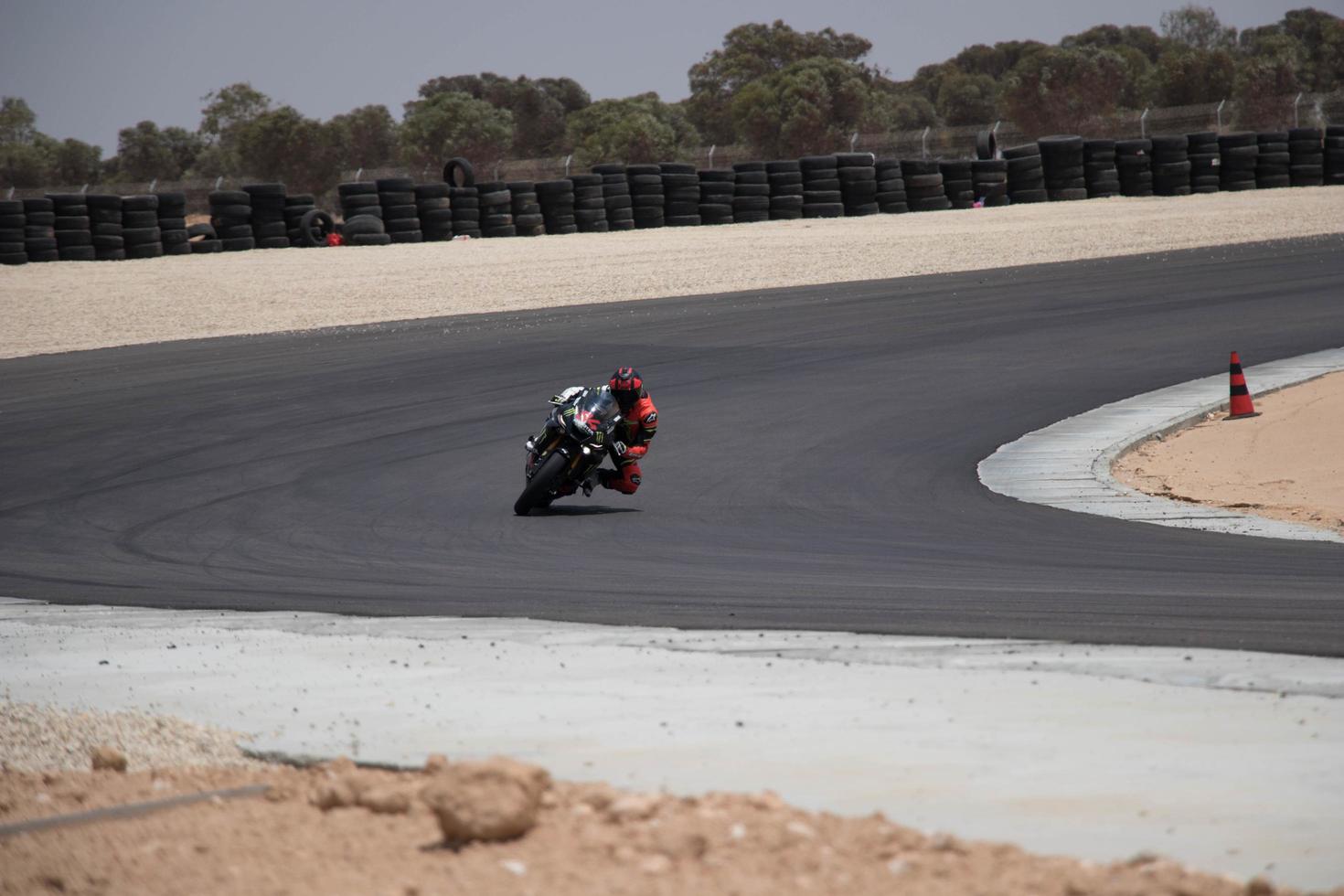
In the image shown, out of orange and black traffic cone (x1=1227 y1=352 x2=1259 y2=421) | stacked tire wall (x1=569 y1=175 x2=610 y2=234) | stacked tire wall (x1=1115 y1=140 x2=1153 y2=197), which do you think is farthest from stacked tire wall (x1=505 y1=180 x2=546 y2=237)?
orange and black traffic cone (x1=1227 y1=352 x2=1259 y2=421)

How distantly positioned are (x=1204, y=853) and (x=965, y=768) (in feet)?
2.70

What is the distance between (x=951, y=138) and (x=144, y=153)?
7309 centimetres

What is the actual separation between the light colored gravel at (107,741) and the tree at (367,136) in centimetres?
9192

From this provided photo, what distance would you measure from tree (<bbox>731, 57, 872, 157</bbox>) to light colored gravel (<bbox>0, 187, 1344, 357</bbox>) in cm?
4876

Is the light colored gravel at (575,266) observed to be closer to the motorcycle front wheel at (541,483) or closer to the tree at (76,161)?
the motorcycle front wheel at (541,483)

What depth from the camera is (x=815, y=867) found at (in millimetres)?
3600

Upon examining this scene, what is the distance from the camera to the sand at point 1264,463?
1002 cm

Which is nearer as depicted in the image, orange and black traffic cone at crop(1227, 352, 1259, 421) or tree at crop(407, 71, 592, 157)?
orange and black traffic cone at crop(1227, 352, 1259, 421)

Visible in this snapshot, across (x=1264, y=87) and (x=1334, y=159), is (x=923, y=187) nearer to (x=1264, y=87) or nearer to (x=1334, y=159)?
(x=1334, y=159)

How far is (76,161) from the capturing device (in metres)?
110

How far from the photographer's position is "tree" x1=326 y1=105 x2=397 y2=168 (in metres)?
95.8

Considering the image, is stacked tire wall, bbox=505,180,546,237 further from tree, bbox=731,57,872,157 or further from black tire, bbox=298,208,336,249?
tree, bbox=731,57,872,157

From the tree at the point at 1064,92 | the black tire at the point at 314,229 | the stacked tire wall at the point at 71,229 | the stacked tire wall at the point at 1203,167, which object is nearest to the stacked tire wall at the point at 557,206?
the black tire at the point at 314,229

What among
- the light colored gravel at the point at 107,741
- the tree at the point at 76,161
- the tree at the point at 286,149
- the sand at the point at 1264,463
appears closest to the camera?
the light colored gravel at the point at 107,741
